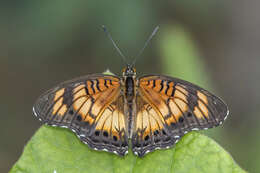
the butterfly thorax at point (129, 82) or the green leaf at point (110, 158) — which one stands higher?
the butterfly thorax at point (129, 82)

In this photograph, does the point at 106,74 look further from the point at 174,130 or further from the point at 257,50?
the point at 257,50

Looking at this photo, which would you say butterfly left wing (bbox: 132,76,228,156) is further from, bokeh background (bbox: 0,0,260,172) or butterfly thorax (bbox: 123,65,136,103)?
bokeh background (bbox: 0,0,260,172)

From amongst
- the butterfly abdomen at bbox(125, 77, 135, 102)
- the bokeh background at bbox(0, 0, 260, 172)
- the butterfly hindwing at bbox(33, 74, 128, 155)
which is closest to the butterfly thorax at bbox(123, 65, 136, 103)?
the butterfly abdomen at bbox(125, 77, 135, 102)

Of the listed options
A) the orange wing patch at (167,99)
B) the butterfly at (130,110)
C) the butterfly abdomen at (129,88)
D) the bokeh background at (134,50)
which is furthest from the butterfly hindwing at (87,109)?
the bokeh background at (134,50)

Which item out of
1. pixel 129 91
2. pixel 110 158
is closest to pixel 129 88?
pixel 129 91

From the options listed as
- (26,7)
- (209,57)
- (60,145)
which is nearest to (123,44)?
(26,7)

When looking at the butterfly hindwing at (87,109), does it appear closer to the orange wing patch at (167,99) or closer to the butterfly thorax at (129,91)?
the butterfly thorax at (129,91)
